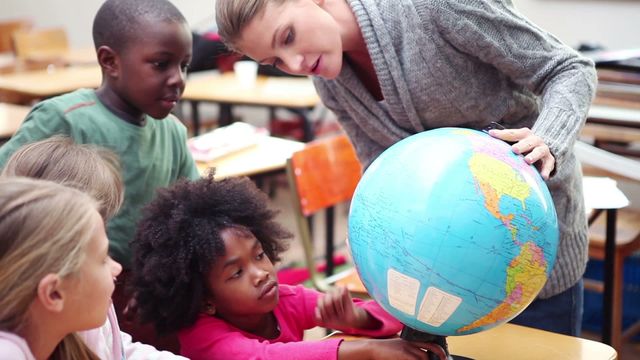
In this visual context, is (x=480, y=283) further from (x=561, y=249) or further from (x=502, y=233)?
(x=561, y=249)

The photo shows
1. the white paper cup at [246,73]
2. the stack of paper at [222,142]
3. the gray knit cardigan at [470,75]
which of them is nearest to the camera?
the gray knit cardigan at [470,75]

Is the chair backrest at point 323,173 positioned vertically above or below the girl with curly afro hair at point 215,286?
below

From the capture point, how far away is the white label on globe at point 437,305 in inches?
46.5

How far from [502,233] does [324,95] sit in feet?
2.28

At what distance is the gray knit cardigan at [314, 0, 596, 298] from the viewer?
1.51 metres

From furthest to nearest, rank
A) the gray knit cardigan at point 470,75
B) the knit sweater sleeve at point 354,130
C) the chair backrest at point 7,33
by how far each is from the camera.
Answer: the chair backrest at point 7,33
the knit sweater sleeve at point 354,130
the gray knit cardigan at point 470,75

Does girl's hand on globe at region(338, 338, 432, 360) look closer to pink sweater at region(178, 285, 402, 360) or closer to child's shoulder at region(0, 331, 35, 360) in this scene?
pink sweater at region(178, 285, 402, 360)

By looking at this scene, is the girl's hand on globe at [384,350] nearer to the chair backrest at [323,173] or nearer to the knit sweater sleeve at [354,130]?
the knit sweater sleeve at [354,130]

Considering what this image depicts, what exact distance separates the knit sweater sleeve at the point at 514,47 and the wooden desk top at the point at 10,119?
8.19 feet

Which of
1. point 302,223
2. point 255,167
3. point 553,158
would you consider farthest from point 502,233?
point 255,167

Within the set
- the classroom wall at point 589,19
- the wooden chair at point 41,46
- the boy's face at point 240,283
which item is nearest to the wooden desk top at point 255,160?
the boy's face at point 240,283

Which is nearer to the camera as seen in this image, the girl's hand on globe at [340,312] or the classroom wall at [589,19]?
the girl's hand on globe at [340,312]

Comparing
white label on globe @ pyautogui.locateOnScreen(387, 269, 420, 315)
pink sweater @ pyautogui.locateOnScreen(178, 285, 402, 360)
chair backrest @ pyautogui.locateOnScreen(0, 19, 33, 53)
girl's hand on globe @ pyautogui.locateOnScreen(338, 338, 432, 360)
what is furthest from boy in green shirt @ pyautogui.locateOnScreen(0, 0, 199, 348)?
chair backrest @ pyautogui.locateOnScreen(0, 19, 33, 53)

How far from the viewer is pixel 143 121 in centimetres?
221
